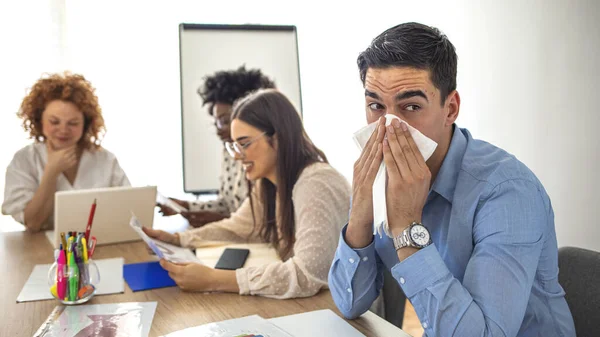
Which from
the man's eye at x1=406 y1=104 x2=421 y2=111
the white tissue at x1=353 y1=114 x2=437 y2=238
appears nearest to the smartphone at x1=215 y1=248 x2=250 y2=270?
the white tissue at x1=353 y1=114 x2=437 y2=238

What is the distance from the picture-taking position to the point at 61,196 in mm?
2080

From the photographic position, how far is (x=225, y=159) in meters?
3.05

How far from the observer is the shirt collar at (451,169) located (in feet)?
4.17

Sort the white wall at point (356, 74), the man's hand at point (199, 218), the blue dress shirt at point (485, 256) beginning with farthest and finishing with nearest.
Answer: the man's hand at point (199, 218)
the white wall at point (356, 74)
the blue dress shirt at point (485, 256)

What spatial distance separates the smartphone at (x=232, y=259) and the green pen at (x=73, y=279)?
1.42 feet

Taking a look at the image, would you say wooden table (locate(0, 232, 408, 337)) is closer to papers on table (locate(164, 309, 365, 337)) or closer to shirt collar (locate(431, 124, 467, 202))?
papers on table (locate(164, 309, 365, 337))

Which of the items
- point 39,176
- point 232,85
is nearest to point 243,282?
point 39,176

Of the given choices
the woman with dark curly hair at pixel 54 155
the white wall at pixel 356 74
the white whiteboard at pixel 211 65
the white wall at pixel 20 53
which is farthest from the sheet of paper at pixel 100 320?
the white wall at pixel 20 53

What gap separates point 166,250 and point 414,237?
102 centimetres

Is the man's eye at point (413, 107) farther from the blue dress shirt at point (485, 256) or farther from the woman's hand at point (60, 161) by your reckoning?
the woman's hand at point (60, 161)

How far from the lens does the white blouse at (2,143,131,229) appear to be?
255 centimetres

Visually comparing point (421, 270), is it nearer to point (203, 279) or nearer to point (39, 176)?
point (203, 279)

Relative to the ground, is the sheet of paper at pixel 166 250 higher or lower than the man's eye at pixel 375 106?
lower

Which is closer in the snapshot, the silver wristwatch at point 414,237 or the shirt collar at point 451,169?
the silver wristwatch at point 414,237
